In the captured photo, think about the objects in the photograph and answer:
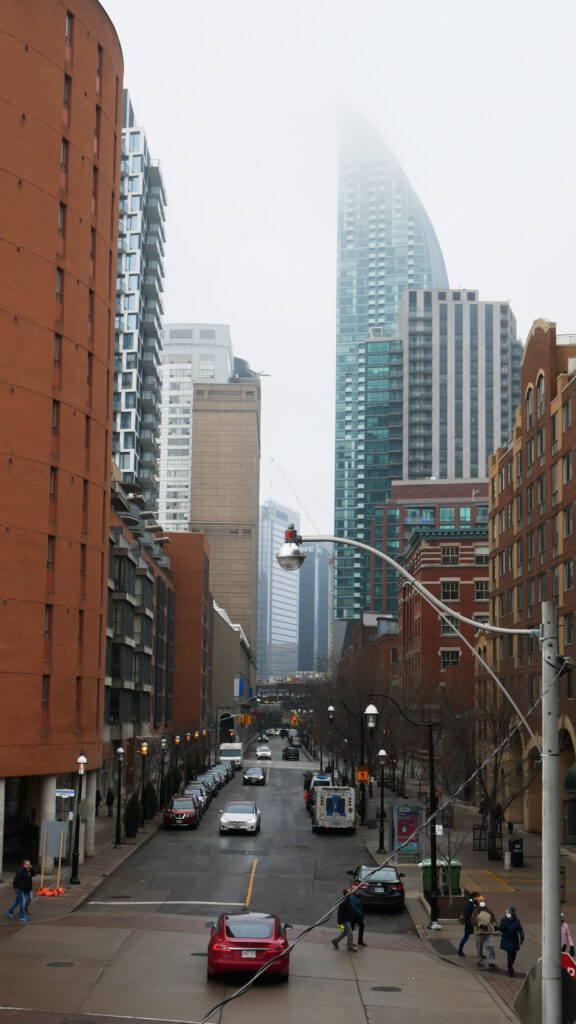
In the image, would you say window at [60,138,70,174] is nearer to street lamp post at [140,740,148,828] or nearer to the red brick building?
street lamp post at [140,740,148,828]

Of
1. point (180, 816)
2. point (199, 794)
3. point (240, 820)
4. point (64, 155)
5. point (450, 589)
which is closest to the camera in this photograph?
point (64, 155)

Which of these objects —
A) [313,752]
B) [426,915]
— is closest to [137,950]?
[426,915]

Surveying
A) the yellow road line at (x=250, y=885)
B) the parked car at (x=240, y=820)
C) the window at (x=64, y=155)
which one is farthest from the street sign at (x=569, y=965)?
the parked car at (x=240, y=820)

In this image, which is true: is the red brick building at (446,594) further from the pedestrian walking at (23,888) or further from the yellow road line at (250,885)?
the pedestrian walking at (23,888)

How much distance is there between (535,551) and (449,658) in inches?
1612

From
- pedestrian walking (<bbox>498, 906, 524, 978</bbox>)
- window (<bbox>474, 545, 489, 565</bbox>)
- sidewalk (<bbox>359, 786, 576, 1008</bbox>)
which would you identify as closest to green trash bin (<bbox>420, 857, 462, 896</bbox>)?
sidewalk (<bbox>359, 786, 576, 1008</bbox>)

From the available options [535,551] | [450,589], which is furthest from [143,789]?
[450,589]

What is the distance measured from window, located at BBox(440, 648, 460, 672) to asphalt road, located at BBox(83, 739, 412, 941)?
118 ft

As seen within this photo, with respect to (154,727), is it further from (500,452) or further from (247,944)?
(247,944)

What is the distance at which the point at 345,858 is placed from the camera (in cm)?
4431

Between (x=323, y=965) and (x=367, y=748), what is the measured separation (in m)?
51.1

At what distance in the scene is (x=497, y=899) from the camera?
3441 cm

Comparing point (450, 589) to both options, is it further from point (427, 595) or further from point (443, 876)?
point (427, 595)

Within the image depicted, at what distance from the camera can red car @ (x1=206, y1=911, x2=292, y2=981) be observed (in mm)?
21931
